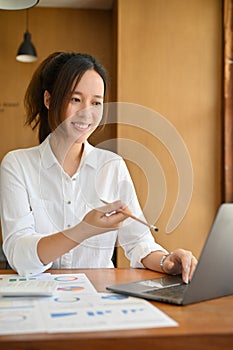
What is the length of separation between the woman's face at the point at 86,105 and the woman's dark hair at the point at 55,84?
2 centimetres

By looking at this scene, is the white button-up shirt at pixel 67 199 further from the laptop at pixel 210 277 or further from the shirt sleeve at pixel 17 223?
the laptop at pixel 210 277

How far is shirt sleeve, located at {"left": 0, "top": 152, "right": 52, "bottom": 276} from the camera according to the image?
137 centimetres

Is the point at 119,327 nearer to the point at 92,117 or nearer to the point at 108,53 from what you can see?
the point at 92,117

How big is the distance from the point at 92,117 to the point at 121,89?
2.47 meters

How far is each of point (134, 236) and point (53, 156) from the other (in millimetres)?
370

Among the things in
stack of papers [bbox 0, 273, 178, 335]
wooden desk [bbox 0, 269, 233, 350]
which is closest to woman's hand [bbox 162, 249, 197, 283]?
stack of papers [bbox 0, 273, 178, 335]

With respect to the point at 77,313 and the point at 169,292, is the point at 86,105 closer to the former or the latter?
the point at 169,292

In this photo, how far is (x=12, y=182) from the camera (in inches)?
62.7

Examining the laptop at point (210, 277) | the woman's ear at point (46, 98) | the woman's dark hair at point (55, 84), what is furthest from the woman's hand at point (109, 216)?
the woman's ear at point (46, 98)

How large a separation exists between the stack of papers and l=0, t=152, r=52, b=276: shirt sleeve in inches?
11.6

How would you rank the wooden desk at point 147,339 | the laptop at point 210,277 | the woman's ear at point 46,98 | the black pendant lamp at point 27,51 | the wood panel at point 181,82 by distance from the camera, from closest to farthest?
1. the wooden desk at point 147,339
2. the laptop at point 210,277
3. the woman's ear at point 46,98
4. the wood panel at point 181,82
5. the black pendant lamp at point 27,51

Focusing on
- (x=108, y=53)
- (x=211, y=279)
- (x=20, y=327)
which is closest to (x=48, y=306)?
(x=20, y=327)

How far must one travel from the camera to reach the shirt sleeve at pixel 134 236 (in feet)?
5.14

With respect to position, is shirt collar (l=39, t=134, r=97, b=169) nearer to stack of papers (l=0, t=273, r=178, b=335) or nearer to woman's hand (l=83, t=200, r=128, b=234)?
woman's hand (l=83, t=200, r=128, b=234)
